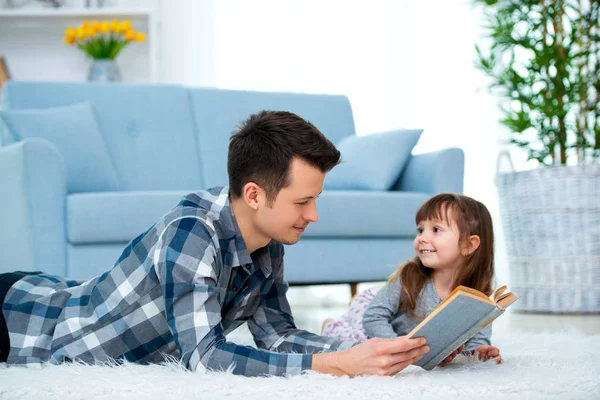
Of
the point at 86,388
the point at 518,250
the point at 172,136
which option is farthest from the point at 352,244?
the point at 86,388

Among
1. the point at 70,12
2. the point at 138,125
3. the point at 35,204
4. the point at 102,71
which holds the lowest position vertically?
the point at 35,204

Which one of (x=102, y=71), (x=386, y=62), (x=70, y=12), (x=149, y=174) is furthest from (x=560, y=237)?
(x=70, y=12)

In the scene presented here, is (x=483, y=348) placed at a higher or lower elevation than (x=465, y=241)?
lower

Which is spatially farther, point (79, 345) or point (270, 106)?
point (270, 106)

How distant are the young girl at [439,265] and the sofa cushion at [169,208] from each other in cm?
88

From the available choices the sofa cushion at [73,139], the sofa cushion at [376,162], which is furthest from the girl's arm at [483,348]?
the sofa cushion at [73,139]

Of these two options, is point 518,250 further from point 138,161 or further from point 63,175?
point 63,175

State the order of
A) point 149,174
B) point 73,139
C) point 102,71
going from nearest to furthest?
1. point 73,139
2. point 149,174
3. point 102,71

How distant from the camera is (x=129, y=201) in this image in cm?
247

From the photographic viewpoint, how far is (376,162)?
2945 mm

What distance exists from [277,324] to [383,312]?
0.31 meters

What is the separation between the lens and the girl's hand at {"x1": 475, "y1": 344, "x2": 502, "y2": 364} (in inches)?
61.9

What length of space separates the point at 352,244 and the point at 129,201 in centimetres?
84

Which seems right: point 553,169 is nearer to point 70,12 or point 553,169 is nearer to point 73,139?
point 73,139
